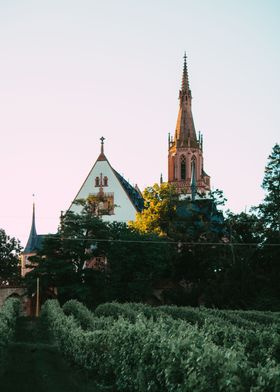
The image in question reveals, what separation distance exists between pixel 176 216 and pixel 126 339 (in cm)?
5033

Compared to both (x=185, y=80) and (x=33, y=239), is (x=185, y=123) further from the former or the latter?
(x=33, y=239)

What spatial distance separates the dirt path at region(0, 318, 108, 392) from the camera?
64.9 feet

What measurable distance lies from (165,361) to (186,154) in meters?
90.4

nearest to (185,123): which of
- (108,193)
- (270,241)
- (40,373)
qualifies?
(108,193)

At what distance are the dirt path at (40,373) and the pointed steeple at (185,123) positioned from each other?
7427 cm

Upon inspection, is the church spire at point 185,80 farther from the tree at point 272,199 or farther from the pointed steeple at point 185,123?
the tree at point 272,199

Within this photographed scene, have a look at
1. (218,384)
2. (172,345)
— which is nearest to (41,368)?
(172,345)

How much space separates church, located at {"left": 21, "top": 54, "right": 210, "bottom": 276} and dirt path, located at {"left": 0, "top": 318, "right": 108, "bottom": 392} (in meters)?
36.6

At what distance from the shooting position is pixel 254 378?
11.6m

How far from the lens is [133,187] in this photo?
319 feet

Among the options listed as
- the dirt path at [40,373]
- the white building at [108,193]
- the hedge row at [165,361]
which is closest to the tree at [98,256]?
the white building at [108,193]

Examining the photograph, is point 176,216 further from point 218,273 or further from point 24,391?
point 24,391

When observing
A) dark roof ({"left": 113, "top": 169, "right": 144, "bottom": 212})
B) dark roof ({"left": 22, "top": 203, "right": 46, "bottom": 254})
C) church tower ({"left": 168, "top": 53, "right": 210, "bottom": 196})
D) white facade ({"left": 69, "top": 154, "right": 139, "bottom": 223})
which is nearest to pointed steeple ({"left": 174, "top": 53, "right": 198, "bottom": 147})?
church tower ({"left": 168, "top": 53, "right": 210, "bottom": 196})

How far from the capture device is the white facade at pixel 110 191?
268ft
